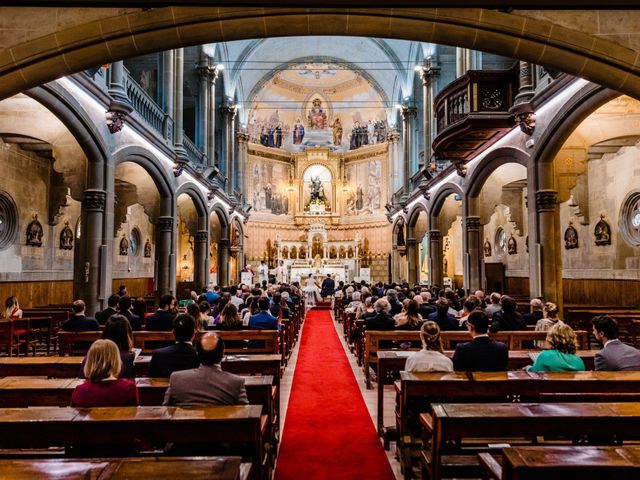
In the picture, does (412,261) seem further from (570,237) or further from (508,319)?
(508,319)

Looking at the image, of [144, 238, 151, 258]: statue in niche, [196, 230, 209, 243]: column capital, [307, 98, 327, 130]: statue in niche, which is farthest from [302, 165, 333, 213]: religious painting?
[196, 230, 209, 243]: column capital

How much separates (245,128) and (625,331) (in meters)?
25.0

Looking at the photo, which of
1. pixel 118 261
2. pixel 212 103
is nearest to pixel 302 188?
pixel 212 103

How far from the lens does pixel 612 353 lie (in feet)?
15.5

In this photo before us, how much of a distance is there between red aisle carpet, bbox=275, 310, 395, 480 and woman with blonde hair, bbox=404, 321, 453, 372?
940 millimetres

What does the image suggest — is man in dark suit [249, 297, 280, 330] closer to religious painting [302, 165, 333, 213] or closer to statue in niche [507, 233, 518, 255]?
statue in niche [507, 233, 518, 255]

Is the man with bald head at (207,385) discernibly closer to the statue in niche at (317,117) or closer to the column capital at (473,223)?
the column capital at (473,223)

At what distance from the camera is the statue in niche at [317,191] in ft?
114

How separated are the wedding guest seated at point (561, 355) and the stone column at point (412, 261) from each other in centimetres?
1861

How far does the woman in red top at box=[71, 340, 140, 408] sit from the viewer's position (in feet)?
11.4

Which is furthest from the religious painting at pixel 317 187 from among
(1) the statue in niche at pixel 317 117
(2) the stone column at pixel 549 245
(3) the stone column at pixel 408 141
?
(2) the stone column at pixel 549 245

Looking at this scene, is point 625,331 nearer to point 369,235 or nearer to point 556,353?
point 556,353

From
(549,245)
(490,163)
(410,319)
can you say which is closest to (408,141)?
(490,163)

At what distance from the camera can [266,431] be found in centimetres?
434
